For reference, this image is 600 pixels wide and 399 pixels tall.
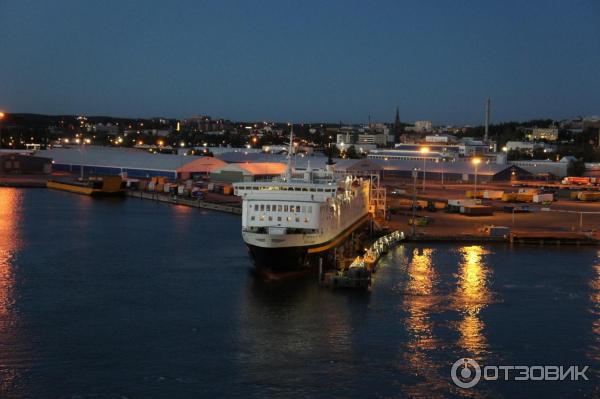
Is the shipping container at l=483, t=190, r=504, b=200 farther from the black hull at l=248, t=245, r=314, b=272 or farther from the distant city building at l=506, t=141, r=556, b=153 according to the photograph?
the distant city building at l=506, t=141, r=556, b=153

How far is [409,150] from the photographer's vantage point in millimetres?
48375

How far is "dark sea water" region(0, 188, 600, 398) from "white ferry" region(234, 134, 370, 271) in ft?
1.87

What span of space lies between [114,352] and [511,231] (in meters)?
12.3

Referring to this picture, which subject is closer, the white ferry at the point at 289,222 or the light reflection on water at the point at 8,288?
the light reflection on water at the point at 8,288

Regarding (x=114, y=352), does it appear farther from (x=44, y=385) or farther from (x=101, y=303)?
(x=101, y=303)

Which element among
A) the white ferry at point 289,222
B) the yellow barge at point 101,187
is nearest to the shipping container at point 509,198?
the white ferry at point 289,222

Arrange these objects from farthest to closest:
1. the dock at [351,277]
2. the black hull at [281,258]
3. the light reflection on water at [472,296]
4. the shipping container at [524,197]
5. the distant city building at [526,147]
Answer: the distant city building at [526,147] → the shipping container at [524,197] → the black hull at [281,258] → the dock at [351,277] → the light reflection on water at [472,296]

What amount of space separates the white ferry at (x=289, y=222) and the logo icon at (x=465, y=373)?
16.0 feet

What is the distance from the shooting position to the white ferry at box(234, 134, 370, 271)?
13.6 metres

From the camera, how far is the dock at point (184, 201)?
81.2 ft

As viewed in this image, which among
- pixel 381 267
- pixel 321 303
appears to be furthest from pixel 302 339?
pixel 381 267

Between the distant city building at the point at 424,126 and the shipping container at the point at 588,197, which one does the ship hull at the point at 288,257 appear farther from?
the distant city building at the point at 424,126

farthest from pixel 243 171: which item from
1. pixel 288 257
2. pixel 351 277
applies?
pixel 351 277

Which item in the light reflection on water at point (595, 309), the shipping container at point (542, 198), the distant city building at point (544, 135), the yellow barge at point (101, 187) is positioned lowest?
the light reflection on water at point (595, 309)
